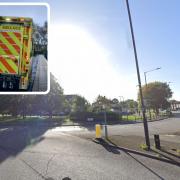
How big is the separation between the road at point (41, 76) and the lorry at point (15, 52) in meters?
0.07

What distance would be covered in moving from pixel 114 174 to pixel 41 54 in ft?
17.9

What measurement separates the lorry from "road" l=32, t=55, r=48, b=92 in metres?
0.07

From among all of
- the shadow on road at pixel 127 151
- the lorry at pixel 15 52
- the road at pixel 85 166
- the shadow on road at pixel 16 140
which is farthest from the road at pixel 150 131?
the lorry at pixel 15 52

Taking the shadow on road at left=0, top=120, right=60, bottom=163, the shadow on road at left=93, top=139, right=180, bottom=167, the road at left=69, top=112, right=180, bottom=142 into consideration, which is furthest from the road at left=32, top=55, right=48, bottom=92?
the road at left=69, top=112, right=180, bottom=142

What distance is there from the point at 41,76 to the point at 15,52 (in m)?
0.32

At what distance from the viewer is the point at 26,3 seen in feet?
6.92

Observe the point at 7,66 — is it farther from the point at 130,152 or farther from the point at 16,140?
the point at 16,140

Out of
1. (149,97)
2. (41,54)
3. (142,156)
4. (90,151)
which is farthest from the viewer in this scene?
(149,97)

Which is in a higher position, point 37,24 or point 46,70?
point 37,24

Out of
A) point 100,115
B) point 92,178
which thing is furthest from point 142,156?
point 100,115

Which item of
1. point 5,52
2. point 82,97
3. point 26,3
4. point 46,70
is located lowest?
point 46,70

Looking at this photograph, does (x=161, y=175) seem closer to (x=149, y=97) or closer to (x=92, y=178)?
(x=92, y=178)

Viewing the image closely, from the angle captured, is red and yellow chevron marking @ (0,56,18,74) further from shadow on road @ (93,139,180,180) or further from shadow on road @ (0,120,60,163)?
shadow on road @ (0,120,60,163)

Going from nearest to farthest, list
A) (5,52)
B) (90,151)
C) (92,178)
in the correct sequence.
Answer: (5,52)
(92,178)
(90,151)
